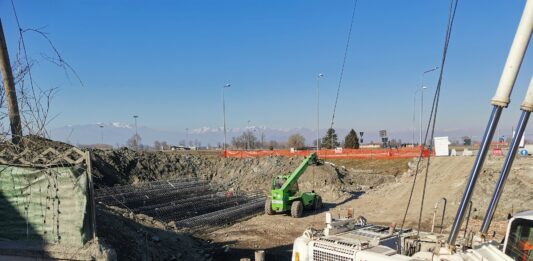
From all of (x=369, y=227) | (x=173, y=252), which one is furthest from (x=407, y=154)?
(x=369, y=227)

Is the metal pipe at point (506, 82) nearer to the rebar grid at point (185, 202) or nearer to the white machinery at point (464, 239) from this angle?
the white machinery at point (464, 239)

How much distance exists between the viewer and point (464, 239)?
5508 mm

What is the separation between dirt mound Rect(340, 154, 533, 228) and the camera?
56.8ft

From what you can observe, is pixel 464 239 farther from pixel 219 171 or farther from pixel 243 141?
pixel 243 141

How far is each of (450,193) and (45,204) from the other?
18.6 m

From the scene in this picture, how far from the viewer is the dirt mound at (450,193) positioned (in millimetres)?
17312

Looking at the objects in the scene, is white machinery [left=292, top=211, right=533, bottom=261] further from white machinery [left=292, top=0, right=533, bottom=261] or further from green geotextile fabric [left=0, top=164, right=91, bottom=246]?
green geotextile fabric [left=0, top=164, right=91, bottom=246]

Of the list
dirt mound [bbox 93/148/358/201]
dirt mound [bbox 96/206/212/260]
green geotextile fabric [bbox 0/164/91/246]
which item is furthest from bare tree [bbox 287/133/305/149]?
green geotextile fabric [bbox 0/164/91/246]

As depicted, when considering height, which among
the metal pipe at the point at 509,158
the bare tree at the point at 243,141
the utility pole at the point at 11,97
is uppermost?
the bare tree at the point at 243,141

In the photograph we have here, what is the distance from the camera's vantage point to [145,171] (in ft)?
107

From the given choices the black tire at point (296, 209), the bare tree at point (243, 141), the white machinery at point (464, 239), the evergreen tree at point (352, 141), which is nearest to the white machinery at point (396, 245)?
the white machinery at point (464, 239)

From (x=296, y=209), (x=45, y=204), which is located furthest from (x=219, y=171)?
(x=45, y=204)

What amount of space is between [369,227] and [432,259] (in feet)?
6.78

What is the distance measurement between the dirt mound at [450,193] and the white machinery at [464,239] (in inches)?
403
